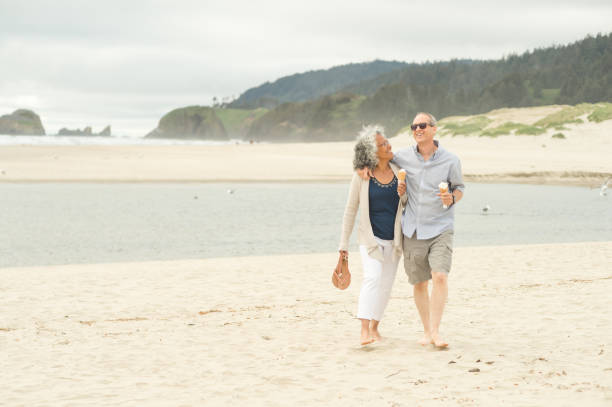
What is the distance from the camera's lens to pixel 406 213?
571cm

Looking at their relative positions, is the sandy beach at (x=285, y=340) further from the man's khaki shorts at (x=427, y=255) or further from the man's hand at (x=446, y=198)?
the man's hand at (x=446, y=198)

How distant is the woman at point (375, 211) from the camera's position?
5.69 meters

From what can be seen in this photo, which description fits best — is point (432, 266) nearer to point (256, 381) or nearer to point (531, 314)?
point (256, 381)

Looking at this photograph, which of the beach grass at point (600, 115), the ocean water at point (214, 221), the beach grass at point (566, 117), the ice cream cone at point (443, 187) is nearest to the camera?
the ice cream cone at point (443, 187)

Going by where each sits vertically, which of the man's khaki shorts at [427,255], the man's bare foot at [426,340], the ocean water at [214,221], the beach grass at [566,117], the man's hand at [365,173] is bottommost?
the ocean water at [214,221]

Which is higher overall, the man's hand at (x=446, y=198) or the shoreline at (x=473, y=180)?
the man's hand at (x=446, y=198)

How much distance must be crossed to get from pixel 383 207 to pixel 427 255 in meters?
0.53

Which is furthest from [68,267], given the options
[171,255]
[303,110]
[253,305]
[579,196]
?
[303,110]

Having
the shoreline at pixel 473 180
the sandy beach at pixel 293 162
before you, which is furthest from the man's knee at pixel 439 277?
the sandy beach at pixel 293 162

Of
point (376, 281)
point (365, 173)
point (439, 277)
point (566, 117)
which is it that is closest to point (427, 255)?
point (439, 277)

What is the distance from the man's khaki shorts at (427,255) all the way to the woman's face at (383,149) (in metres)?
0.69

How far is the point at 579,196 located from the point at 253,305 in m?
22.5

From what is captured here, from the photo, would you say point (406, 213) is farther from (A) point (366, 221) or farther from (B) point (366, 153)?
(B) point (366, 153)

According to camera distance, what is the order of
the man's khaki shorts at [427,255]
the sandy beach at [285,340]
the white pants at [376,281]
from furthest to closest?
1. the white pants at [376,281]
2. the man's khaki shorts at [427,255]
3. the sandy beach at [285,340]
